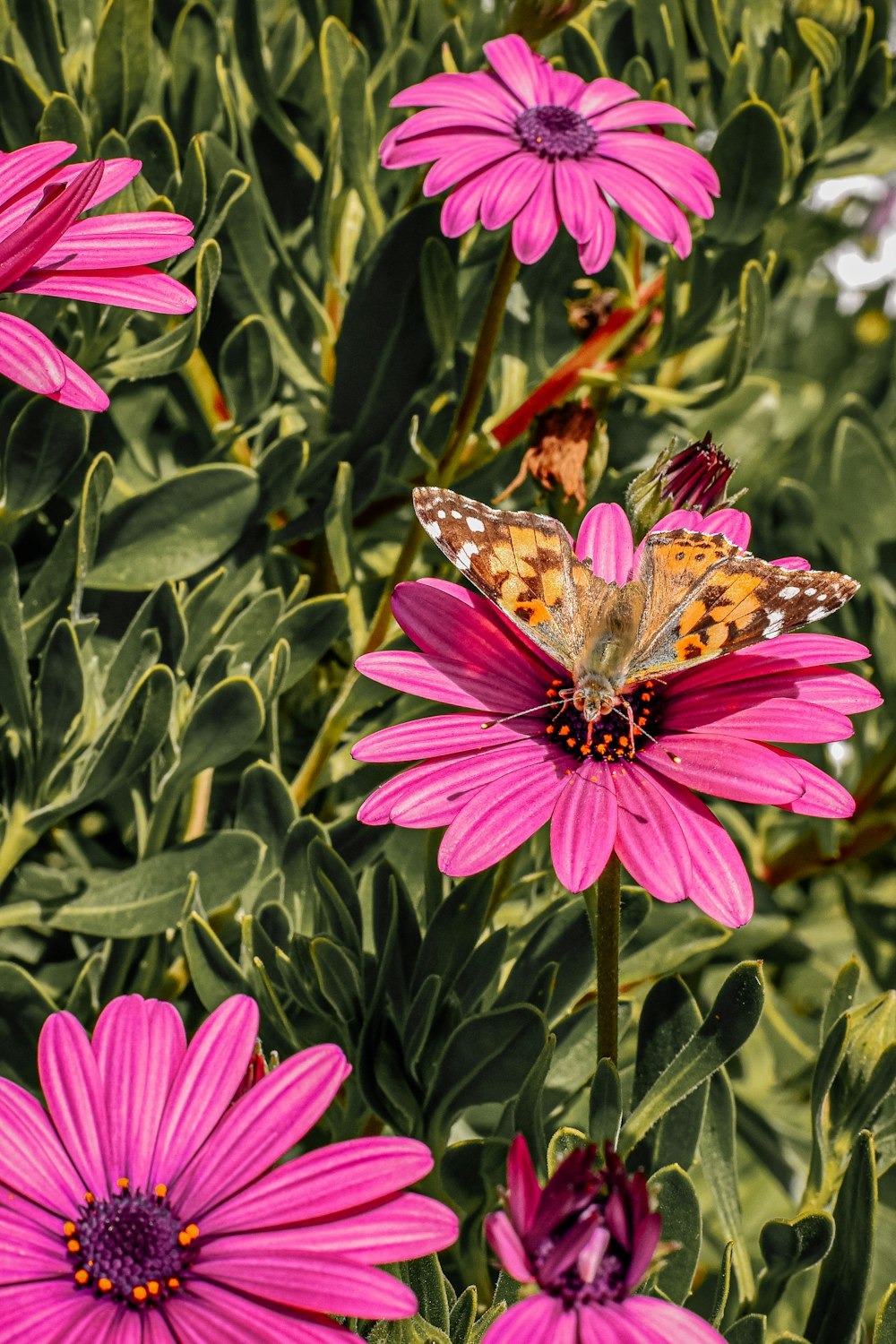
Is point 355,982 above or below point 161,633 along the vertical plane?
below

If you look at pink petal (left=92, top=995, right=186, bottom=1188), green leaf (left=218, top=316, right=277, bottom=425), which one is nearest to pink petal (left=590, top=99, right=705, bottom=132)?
green leaf (left=218, top=316, right=277, bottom=425)

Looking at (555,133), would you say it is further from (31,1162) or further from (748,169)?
(31,1162)

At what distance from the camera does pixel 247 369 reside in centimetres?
112

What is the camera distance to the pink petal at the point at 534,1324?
513mm

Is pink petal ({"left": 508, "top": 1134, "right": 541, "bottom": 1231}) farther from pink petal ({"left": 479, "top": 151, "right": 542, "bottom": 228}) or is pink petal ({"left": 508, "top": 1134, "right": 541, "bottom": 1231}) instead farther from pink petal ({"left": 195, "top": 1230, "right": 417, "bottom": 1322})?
pink petal ({"left": 479, "top": 151, "right": 542, "bottom": 228})

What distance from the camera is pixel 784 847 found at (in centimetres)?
150

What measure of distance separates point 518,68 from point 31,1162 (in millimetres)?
884

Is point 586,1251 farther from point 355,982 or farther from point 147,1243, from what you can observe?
point 355,982

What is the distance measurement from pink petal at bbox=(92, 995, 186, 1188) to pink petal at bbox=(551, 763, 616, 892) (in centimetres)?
21

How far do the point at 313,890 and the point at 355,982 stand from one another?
121 millimetres

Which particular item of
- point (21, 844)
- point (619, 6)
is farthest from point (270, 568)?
point (619, 6)

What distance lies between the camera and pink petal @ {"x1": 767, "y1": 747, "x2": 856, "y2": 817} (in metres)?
0.74

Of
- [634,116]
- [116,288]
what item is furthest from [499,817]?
[634,116]

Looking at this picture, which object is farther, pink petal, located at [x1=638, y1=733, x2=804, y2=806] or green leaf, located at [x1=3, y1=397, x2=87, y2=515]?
green leaf, located at [x1=3, y1=397, x2=87, y2=515]
